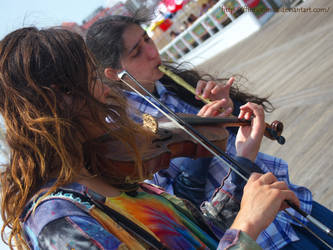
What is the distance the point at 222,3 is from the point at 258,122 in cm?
878

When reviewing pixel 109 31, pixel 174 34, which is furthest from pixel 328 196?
pixel 174 34

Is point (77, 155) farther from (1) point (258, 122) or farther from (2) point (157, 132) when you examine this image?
(1) point (258, 122)

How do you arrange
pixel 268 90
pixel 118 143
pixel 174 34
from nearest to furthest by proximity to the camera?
1. pixel 118 143
2. pixel 268 90
3. pixel 174 34

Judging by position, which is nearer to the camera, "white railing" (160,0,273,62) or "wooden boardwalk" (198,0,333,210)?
"wooden boardwalk" (198,0,333,210)

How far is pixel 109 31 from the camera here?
1867mm

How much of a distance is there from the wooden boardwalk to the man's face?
3.59ft

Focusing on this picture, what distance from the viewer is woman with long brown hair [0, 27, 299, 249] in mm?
720

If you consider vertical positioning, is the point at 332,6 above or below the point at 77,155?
below

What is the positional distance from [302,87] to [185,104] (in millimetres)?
2520

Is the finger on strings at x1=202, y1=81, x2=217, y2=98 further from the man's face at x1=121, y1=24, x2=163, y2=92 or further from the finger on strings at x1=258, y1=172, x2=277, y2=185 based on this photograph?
the finger on strings at x1=258, y1=172, x2=277, y2=185

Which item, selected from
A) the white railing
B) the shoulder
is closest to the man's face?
the shoulder

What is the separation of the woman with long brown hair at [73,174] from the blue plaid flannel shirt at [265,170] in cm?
34

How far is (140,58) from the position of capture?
1.87m

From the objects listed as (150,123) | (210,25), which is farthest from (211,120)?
(210,25)
